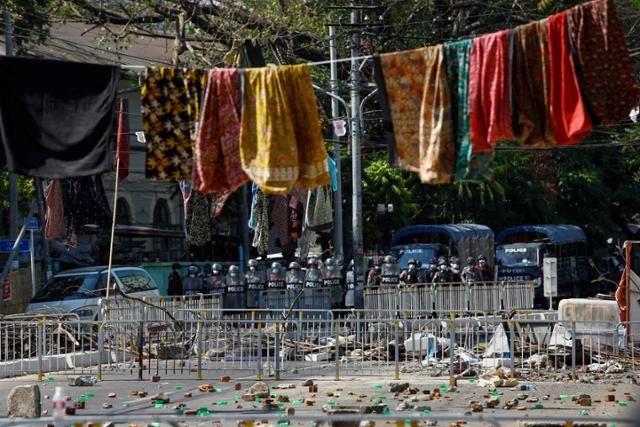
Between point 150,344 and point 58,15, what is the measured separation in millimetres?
13397

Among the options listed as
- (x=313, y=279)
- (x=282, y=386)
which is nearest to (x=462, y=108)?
(x=282, y=386)

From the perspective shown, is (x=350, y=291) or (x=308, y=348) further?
(x=350, y=291)

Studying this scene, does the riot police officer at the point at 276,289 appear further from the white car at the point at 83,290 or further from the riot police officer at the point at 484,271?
the riot police officer at the point at 484,271

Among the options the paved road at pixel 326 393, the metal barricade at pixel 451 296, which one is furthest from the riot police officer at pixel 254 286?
the paved road at pixel 326 393

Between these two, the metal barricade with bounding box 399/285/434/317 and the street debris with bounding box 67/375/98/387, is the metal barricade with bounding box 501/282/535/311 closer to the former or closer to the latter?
the metal barricade with bounding box 399/285/434/317

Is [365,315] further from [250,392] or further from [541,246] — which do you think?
[541,246]

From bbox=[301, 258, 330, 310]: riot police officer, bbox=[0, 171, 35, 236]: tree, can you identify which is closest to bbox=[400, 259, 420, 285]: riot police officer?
bbox=[301, 258, 330, 310]: riot police officer

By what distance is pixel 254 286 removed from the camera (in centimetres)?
2841

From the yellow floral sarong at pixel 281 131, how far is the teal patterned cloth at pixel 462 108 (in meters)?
1.38

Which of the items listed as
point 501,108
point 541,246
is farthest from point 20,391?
point 541,246

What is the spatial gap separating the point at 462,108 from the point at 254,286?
18.5 m

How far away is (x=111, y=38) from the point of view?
96.0 ft

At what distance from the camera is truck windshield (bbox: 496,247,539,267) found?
3534 centimetres

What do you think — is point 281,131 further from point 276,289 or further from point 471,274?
point 471,274
